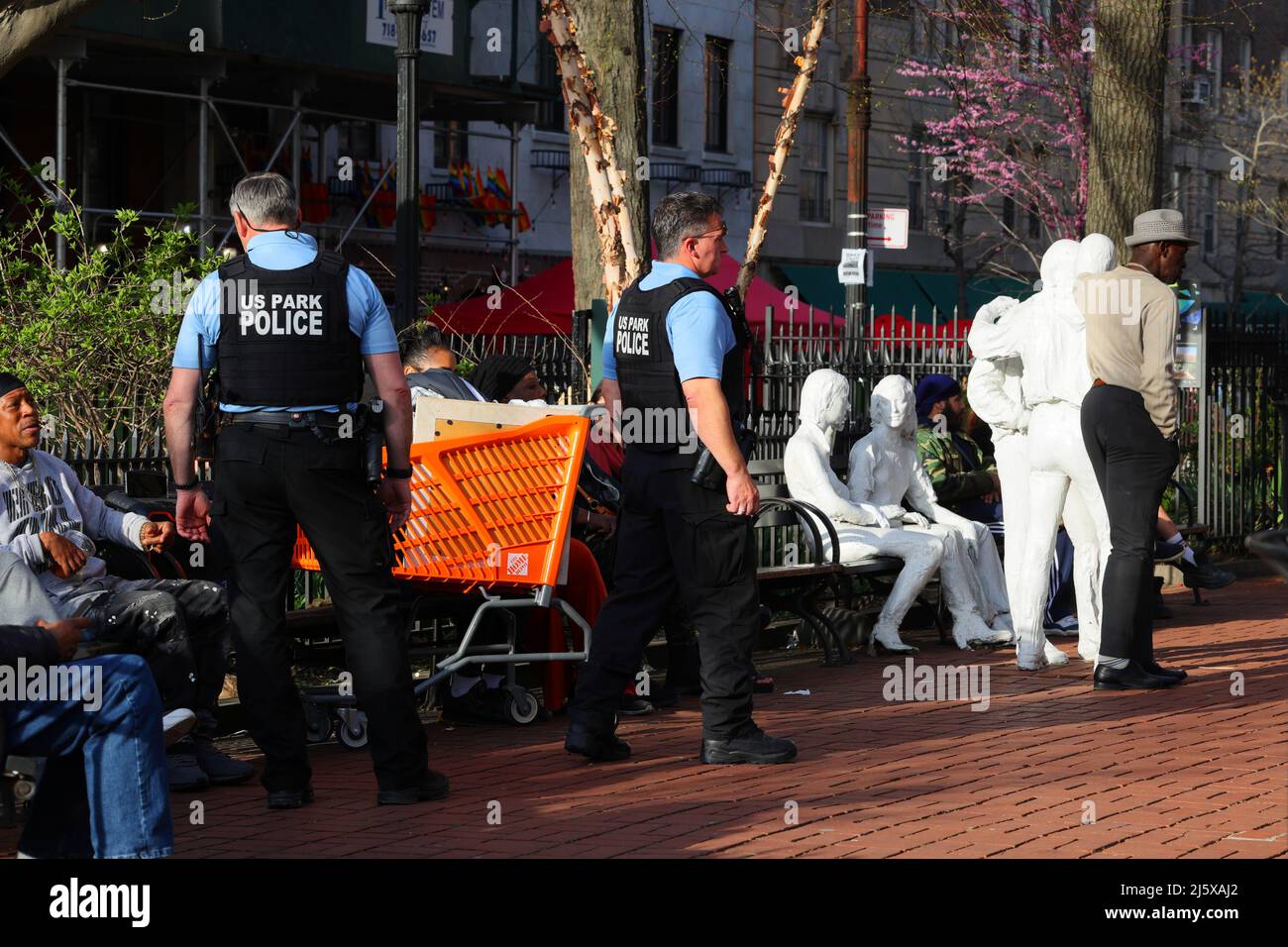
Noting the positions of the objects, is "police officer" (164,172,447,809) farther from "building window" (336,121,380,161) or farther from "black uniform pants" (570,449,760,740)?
"building window" (336,121,380,161)

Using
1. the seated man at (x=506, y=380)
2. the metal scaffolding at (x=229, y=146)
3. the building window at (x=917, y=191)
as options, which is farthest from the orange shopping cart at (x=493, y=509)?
the building window at (x=917, y=191)

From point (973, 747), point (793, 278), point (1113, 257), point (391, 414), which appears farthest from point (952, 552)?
point (793, 278)

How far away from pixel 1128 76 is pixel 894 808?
10.5m

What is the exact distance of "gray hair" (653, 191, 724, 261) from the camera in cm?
749

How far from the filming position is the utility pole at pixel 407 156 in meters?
10.0

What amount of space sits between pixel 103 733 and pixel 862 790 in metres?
2.90

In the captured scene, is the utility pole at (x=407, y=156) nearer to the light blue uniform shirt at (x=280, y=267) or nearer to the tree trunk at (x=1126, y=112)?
the light blue uniform shirt at (x=280, y=267)

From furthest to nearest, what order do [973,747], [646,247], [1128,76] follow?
1. [1128,76]
2. [646,247]
3. [973,747]

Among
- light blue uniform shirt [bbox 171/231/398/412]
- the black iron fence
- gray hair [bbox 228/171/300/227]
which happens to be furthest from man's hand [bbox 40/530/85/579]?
the black iron fence

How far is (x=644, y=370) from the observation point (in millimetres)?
7488

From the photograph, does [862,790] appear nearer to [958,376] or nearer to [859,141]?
[958,376]

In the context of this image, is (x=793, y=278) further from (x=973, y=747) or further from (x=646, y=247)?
(x=973, y=747)

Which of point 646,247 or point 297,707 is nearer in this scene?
point 297,707

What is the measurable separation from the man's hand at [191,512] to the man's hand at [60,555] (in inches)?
14.4
